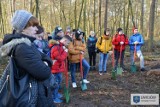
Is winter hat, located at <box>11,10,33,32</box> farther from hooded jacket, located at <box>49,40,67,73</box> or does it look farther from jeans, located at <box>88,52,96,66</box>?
jeans, located at <box>88,52,96,66</box>

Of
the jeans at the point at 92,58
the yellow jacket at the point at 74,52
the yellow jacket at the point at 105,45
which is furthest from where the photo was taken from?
the jeans at the point at 92,58

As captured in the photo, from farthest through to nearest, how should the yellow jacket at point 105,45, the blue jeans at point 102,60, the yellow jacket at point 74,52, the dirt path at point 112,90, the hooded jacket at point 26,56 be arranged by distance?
the blue jeans at point 102,60
the yellow jacket at point 105,45
the yellow jacket at point 74,52
the dirt path at point 112,90
the hooded jacket at point 26,56

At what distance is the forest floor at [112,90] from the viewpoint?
6.25m

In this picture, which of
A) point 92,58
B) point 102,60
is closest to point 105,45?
point 102,60

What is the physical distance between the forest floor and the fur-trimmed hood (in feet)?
12.8

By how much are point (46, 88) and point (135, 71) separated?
818 centimetres

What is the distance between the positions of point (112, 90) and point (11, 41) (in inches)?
216

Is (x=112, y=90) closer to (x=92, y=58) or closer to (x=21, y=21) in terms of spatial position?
(x=92, y=58)

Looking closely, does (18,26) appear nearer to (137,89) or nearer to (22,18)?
(22,18)

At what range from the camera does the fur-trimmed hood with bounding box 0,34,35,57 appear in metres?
2.28

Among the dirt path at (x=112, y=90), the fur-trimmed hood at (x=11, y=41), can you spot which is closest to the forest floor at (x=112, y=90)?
the dirt path at (x=112, y=90)

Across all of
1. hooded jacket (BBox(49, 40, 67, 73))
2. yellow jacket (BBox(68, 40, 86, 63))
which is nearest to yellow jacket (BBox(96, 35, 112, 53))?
yellow jacket (BBox(68, 40, 86, 63))

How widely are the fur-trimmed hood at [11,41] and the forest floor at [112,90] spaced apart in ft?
12.8

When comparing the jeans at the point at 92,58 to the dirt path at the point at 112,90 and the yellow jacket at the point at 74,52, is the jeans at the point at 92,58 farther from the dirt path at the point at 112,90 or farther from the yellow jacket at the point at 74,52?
the yellow jacket at the point at 74,52
